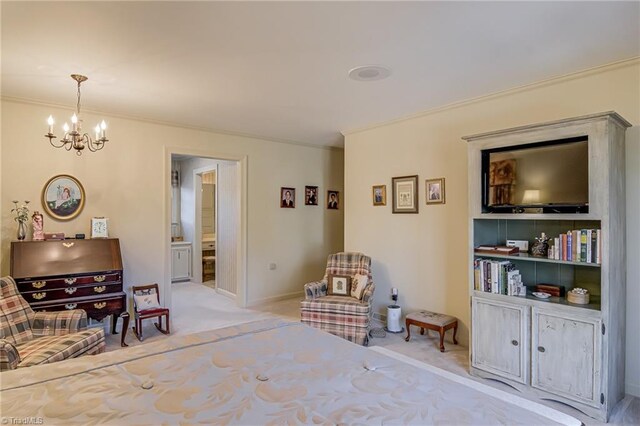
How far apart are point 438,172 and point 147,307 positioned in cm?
371

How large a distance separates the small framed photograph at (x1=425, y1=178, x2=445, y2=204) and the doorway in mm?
2724

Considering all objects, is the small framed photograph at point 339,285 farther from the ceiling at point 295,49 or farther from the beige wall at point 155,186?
the ceiling at point 295,49

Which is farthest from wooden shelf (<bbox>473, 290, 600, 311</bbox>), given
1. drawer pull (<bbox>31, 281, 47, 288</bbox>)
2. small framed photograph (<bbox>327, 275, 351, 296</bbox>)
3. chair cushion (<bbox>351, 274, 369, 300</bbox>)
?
drawer pull (<bbox>31, 281, 47, 288</bbox>)

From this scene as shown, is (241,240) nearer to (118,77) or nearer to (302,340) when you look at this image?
(118,77)

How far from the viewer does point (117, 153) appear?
4.36 m

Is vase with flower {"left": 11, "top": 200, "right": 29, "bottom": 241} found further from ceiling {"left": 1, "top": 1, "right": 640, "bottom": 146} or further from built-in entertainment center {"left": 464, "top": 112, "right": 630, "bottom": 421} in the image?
built-in entertainment center {"left": 464, "top": 112, "right": 630, "bottom": 421}

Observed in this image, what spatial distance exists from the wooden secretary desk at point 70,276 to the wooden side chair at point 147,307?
253 millimetres

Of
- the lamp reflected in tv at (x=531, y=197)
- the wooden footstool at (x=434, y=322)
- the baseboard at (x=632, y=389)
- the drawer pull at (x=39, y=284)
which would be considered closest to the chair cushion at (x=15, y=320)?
the drawer pull at (x=39, y=284)

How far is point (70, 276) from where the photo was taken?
3502 mm

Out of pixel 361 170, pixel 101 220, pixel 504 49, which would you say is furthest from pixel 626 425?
pixel 101 220

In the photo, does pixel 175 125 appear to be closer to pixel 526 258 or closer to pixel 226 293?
pixel 226 293

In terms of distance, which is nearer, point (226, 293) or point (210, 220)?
point (226, 293)

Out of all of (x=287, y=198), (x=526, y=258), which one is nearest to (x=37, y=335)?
(x=287, y=198)

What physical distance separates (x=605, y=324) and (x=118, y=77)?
421 cm
